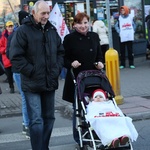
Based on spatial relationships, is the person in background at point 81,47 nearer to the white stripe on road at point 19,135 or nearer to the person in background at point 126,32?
the white stripe on road at point 19,135

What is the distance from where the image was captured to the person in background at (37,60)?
4.95 metres

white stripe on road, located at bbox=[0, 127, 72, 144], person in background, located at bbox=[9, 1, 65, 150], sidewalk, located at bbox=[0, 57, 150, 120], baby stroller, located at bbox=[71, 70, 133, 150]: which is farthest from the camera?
sidewalk, located at bbox=[0, 57, 150, 120]

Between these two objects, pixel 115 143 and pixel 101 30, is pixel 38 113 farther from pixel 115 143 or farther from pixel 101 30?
pixel 101 30

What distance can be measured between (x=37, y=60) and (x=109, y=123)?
117 centimetres

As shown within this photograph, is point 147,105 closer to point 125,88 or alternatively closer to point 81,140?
point 125,88

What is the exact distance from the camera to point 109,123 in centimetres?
482

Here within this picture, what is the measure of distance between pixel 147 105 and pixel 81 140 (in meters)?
3.43

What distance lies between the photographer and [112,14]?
590 inches

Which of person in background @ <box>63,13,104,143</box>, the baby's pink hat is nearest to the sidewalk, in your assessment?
person in background @ <box>63,13,104,143</box>

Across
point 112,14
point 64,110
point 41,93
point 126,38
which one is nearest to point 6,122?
point 64,110

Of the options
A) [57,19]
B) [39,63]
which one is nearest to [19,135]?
[39,63]

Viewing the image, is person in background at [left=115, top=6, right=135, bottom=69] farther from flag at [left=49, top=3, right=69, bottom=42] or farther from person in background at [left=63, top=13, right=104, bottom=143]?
person in background at [left=63, top=13, right=104, bottom=143]

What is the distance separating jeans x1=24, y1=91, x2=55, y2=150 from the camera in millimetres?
5062

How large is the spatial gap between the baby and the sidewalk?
268 cm
